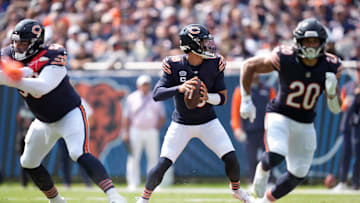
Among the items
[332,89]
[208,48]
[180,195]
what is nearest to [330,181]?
[180,195]

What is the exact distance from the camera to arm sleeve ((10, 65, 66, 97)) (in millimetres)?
5637

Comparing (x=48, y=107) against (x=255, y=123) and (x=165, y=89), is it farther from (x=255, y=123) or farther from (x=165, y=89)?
(x=255, y=123)

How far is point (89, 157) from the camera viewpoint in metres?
5.83

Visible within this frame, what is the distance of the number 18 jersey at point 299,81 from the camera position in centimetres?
600

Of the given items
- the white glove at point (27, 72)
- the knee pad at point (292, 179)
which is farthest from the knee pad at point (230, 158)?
the white glove at point (27, 72)

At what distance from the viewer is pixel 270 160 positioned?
5930mm

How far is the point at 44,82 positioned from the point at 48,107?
365 mm

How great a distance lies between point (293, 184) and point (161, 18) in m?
7.73

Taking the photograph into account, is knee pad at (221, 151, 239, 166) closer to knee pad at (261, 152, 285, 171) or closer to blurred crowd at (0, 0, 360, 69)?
knee pad at (261, 152, 285, 171)

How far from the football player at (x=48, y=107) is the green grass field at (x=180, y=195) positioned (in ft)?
4.78

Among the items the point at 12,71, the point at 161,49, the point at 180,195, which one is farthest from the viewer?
the point at 161,49

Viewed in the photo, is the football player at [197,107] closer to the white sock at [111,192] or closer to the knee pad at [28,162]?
the white sock at [111,192]

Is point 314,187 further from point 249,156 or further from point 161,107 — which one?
point 161,107

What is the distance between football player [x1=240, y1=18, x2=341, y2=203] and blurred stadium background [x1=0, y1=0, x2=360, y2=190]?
13.0 feet
